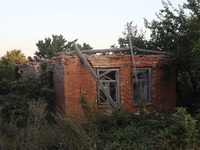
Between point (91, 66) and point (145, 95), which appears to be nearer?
point (91, 66)

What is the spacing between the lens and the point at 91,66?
10.2 metres

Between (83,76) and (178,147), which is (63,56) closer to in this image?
(83,76)

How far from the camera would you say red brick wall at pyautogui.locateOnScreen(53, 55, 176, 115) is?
32.3 ft

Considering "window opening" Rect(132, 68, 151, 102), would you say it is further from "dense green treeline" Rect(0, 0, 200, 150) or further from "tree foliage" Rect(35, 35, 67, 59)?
"tree foliage" Rect(35, 35, 67, 59)

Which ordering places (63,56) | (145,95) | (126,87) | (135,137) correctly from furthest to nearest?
1. (145,95)
2. (126,87)
3. (63,56)
4. (135,137)

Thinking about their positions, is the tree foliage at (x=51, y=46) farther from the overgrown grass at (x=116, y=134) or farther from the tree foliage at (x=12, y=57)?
the overgrown grass at (x=116, y=134)

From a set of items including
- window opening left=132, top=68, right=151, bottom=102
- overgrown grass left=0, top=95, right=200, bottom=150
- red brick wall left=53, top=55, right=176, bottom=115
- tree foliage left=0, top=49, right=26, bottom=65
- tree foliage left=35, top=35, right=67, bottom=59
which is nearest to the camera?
overgrown grass left=0, top=95, right=200, bottom=150

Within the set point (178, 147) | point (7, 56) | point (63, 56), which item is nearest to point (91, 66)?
point (63, 56)

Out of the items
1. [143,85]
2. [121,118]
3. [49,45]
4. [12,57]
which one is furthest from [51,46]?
[121,118]

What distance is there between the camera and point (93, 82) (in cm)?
1023

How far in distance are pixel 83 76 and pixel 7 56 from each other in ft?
81.4

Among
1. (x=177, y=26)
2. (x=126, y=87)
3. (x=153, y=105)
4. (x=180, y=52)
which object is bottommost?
(x=153, y=105)

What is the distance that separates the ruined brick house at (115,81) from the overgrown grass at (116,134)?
8.54ft

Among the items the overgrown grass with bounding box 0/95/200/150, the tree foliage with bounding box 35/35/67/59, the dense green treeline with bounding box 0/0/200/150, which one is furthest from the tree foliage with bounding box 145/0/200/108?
the tree foliage with bounding box 35/35/67/59
